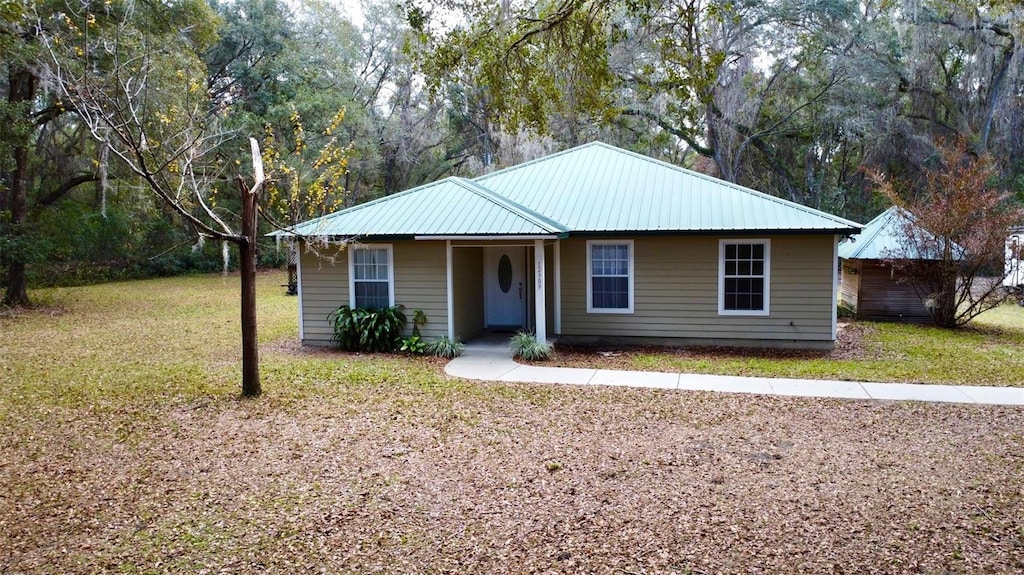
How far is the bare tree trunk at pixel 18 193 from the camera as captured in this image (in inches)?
605

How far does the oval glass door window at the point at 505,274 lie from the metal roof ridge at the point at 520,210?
1.28 m

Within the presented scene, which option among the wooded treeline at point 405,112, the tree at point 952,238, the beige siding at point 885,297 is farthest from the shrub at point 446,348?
the beige siding at point 885,297

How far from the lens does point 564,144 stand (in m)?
28.9

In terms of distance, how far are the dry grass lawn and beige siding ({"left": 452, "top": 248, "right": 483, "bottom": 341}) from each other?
2.88m

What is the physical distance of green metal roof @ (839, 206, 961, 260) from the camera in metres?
14.5

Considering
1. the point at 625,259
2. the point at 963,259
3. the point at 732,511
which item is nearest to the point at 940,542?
the point at 732,511

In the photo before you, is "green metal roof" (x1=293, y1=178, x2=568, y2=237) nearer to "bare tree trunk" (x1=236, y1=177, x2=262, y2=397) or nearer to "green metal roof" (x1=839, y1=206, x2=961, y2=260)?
"bare tree trunk" (x1=236, y1=177, x2=262, y2=397)

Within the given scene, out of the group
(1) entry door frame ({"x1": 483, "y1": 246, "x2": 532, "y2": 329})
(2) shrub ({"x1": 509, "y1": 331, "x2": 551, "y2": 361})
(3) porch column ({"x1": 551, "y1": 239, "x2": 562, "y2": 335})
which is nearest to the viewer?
(2) shrub ({"x1": 509, "y1": 331, "x2": 551, "y2": 361})

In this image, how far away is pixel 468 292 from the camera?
12.6 m

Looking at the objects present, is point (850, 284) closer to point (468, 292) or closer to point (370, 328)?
point (468, 292)

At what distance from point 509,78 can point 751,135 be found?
68.9 ft

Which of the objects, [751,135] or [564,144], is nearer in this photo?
[751,135]

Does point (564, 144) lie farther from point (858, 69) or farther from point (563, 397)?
point (563, 397)

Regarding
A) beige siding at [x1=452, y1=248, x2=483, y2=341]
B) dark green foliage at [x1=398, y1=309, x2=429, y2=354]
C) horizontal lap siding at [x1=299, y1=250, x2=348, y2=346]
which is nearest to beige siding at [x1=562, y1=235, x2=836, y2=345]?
beige siding at [x1=452, y1=248, x2=483, y2=341]
